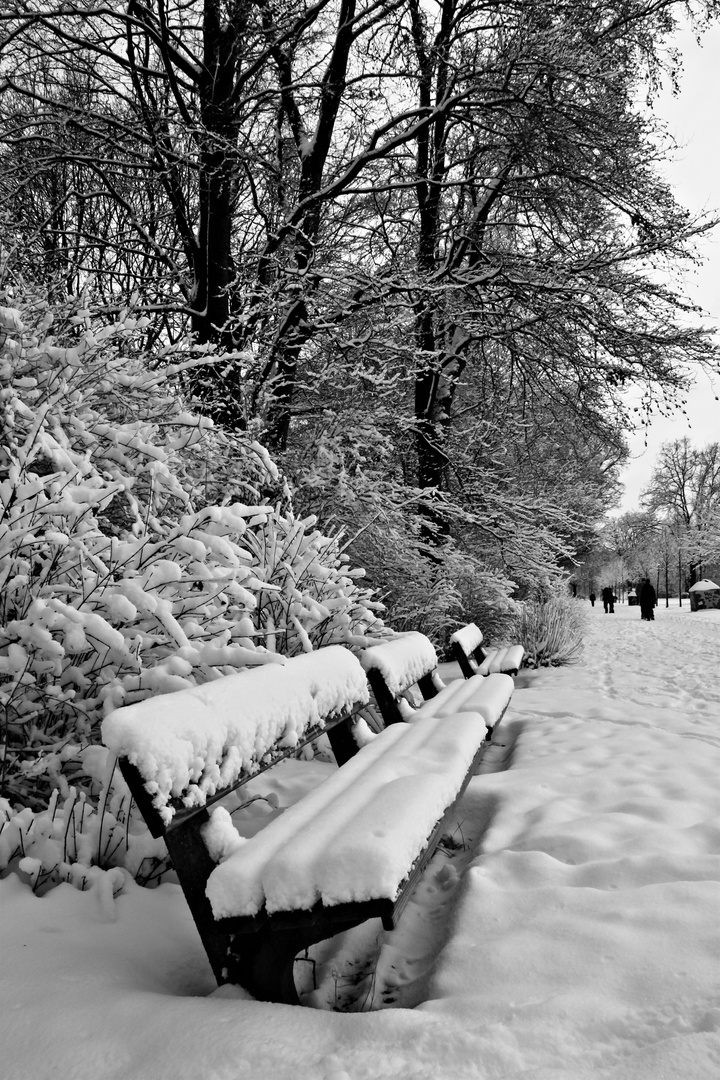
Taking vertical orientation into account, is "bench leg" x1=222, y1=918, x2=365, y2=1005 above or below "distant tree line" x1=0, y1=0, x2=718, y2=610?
below

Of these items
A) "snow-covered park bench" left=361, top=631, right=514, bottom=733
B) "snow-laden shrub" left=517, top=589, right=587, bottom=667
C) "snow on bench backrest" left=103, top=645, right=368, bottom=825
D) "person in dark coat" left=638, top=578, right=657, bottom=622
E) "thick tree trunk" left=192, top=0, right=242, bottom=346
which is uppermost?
"thick tree trunk" left=192, top=0, right=242, bottom=346

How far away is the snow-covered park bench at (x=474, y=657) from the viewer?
4.86 meters

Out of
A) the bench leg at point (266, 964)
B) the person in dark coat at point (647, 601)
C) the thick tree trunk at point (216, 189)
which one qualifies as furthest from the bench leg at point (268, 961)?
the person in dark coat at point (647, 601)

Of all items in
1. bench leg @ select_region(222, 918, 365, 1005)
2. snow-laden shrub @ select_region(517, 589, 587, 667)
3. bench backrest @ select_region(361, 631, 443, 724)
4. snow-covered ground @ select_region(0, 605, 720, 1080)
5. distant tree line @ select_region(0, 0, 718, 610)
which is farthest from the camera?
snow-laden shrub @ select_region(517, 589, 587, 667)

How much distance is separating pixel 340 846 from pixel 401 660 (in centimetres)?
176

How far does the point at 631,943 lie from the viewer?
4.92 ft

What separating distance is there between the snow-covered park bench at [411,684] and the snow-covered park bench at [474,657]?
42.6 inches

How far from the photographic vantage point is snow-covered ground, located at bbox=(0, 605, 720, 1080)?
46.9 inches

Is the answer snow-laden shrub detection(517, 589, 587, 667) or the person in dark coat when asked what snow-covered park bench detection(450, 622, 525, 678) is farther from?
the person in dark coat

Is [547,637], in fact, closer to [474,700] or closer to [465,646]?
[465,646]

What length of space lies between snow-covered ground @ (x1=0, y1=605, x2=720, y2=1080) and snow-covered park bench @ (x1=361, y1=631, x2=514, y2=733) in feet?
1.56

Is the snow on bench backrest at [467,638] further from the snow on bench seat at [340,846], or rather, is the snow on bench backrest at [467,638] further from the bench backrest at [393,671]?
the snow on bench seat at [340,846]

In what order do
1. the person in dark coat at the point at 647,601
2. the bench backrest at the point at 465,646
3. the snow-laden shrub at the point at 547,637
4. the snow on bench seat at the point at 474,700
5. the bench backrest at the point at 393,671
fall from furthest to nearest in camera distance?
the person in dark coat at the point at 647,601
the snow-laden shrub at the point at 547,637
the bench backrest at the point at 465,646
the snow on bench seat at the point at 474,700
the bench backrest at the point at 393,671

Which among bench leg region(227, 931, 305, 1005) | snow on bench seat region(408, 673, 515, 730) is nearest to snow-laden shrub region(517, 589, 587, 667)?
snow on bench seat region(408, 673, 515, 730)
